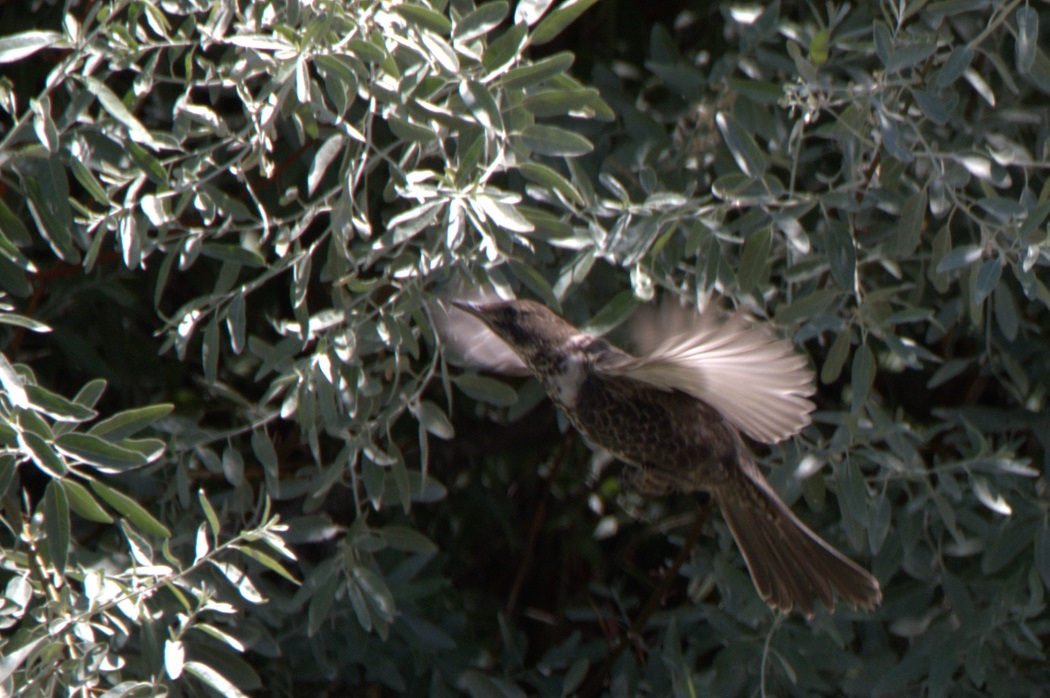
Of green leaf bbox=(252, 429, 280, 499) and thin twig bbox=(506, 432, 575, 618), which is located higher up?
green leaf bbox=(252, 429, 280, 499)

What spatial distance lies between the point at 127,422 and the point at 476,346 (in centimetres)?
70

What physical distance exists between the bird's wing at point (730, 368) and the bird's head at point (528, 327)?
8 cm

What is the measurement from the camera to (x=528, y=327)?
2.13 metres

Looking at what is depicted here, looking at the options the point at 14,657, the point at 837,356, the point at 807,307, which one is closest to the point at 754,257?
the point at 807,307

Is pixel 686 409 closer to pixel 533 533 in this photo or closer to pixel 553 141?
pixel 553 141

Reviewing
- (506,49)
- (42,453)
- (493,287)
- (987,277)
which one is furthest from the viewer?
(493,287)

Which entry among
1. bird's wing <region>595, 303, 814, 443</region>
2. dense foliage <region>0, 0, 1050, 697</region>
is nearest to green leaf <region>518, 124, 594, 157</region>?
dense foliage <region>0, 0, 1050, 697</region>

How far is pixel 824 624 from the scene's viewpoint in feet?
7.59

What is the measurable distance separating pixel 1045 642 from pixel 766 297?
0.94 metres

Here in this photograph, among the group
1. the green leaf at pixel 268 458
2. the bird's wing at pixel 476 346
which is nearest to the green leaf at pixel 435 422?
the bird's wing at pixel 476 346

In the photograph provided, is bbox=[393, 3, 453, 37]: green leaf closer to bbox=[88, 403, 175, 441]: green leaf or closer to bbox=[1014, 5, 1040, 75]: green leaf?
bbox=[88, 403, 175, 441]: green leaf

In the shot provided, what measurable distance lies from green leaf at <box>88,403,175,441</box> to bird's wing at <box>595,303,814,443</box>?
0.63 m

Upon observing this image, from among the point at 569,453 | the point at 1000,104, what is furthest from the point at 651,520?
the point at 1000,104

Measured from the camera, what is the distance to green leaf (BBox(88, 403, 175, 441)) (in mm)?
1794
